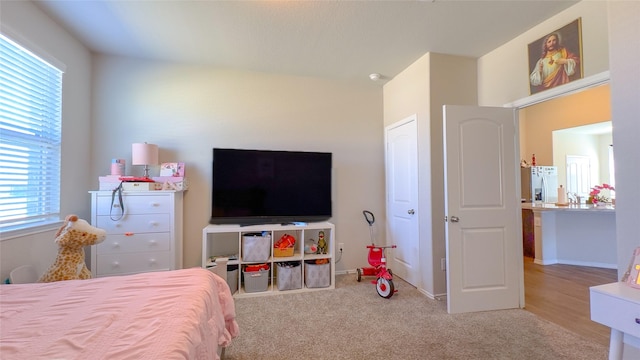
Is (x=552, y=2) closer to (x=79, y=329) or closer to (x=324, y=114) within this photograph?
(x=324, y=114)

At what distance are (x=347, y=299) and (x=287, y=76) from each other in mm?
2758

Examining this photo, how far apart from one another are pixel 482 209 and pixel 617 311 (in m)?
1.38

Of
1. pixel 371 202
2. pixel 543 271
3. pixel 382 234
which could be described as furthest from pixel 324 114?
pixel 543 271

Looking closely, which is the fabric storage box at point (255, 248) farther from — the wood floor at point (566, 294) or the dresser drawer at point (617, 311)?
the wood floor at point (566, 294)

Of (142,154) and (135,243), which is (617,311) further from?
(142,154)

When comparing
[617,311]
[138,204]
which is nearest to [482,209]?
[617,311]

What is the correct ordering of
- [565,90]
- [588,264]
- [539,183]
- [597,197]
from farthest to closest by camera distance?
[539,183], [597,197], [588,264], [565,90]

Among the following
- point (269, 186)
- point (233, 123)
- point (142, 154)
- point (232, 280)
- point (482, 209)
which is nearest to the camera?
point (482, 209)

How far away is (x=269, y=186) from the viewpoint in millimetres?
3223

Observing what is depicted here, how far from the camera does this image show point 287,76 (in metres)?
3.55

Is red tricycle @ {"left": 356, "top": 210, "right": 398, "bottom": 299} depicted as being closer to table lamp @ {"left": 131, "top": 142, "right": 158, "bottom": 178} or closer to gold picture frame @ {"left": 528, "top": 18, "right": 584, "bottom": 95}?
gold picture frame @ {"left": 528, "top": 18, "right": 584, "bottom": 95}

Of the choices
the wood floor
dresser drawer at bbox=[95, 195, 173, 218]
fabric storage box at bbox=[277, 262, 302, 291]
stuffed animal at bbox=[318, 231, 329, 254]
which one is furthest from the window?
the wood floor

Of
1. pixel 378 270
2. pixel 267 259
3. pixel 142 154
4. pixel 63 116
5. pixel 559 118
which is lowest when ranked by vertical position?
pixel 378 270

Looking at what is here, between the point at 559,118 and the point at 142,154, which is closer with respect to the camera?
the point at 142,154
